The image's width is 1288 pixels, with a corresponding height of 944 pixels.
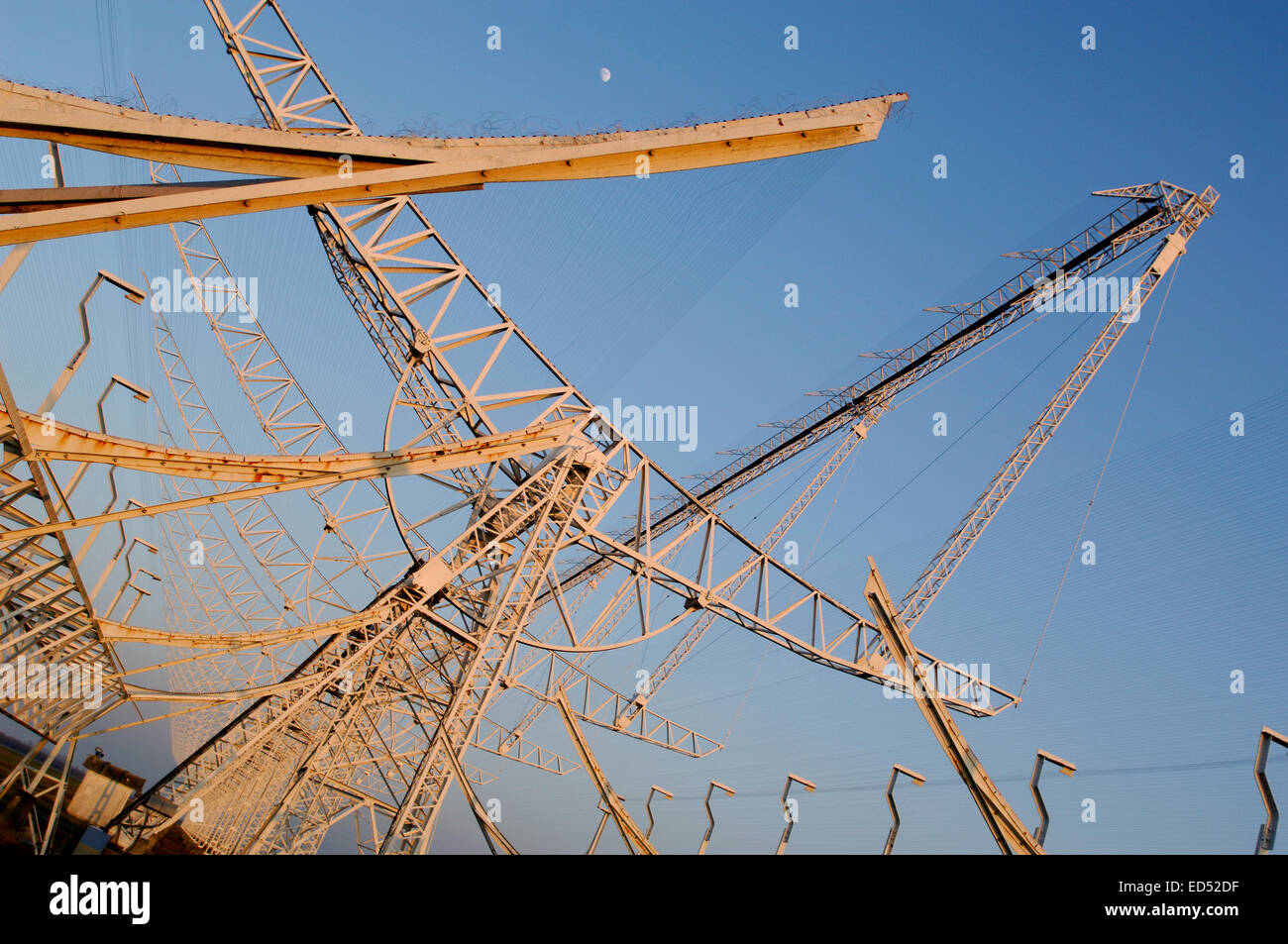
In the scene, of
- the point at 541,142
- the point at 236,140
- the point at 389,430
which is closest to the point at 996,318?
the point at 389,430

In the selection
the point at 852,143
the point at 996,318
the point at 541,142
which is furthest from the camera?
the point at 996,318

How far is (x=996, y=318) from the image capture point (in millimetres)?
41156

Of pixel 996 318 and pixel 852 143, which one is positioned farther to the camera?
pixel 996 318
